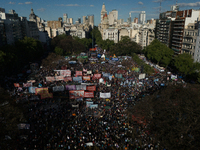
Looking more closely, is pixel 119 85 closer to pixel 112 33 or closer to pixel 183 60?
pixel 183 60

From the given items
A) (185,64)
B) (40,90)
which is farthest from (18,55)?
(185,64)

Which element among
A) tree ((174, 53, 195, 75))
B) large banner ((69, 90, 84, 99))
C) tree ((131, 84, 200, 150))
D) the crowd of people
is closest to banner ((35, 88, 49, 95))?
the crowd of people

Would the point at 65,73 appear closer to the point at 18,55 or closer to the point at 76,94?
the point at 76,94

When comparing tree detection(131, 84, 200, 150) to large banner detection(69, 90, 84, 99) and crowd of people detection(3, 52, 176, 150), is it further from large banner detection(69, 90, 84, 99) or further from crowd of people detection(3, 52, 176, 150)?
large banner detection(69, 90, 84, 99)

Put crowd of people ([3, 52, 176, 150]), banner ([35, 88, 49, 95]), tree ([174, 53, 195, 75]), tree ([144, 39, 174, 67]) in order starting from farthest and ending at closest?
tree ([144, 39, 174, 67]), tree ([174, 53, 195, 75]), banner ([35, 88, 49, 95]), crowd of people ([3, 52, 176, 150])

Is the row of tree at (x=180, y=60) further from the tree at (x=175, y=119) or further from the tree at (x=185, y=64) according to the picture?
the tree at (x=175, y=119)
